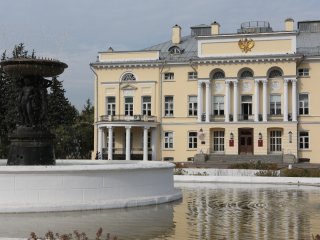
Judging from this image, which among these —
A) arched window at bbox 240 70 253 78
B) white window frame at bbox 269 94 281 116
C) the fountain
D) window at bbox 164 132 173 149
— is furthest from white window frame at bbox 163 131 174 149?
the fountain

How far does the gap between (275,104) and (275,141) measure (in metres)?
3.20

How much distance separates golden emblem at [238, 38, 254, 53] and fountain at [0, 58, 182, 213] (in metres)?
35.3

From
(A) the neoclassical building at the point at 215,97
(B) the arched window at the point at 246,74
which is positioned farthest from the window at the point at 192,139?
(B) the arched window at the point at 246,74

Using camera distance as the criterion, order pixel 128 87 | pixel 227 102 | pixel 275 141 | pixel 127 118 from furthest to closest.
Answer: pixel 128 87
pixel 127 118
pixel 227 102
pixel 275 141

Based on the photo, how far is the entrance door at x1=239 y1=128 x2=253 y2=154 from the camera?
165 ft

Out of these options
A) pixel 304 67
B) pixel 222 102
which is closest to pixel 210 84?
pixel 222 102

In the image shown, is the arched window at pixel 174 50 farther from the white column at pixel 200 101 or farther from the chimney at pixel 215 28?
the white column at pixel 200 101

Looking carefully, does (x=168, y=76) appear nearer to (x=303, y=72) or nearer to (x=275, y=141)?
(x=275, y=141)

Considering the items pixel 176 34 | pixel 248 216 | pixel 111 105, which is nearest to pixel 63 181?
pixel 248 216

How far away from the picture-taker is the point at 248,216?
12.3 metres

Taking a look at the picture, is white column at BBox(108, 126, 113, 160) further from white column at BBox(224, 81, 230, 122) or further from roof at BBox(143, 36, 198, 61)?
white column at BBox(224, 81, 230, 122)

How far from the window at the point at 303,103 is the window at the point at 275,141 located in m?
2.67

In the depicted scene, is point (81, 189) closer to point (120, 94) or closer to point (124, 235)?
point (124, 235)

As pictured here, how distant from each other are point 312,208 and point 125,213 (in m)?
4.66
